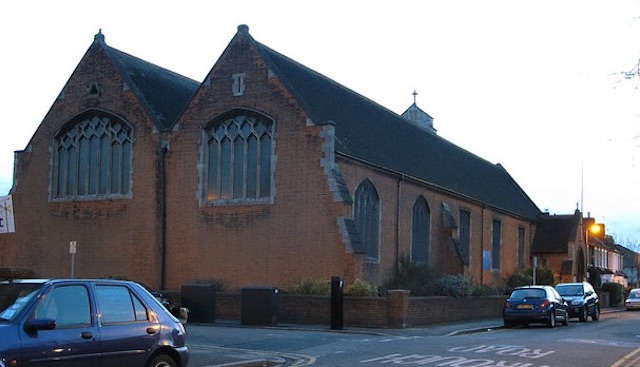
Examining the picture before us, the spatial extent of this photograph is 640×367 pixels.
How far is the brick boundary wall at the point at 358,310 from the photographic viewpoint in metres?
25.7

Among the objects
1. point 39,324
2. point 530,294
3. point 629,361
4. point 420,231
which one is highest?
point 420,231

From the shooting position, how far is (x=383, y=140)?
3862 cm

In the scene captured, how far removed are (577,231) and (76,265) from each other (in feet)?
120

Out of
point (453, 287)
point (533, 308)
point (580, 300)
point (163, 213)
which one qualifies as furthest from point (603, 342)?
point (163, 213)

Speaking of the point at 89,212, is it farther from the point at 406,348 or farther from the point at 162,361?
the point at 162,361

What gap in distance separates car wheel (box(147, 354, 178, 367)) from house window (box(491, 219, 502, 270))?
135ft

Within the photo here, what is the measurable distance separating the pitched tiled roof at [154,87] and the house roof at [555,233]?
3053 centimetres

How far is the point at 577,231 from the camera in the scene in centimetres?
5722

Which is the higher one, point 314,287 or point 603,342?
point 314,287

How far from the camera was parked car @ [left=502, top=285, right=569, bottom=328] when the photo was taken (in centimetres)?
2797

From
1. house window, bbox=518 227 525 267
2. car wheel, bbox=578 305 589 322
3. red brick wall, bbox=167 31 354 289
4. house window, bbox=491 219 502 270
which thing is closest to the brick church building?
red brick wall, bbox=167 31 354 289

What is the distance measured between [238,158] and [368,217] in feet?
19.7

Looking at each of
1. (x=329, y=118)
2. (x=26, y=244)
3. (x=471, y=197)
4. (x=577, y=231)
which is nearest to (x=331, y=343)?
(x=329, y=118)

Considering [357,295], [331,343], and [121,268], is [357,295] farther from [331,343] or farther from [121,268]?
[121,268]
